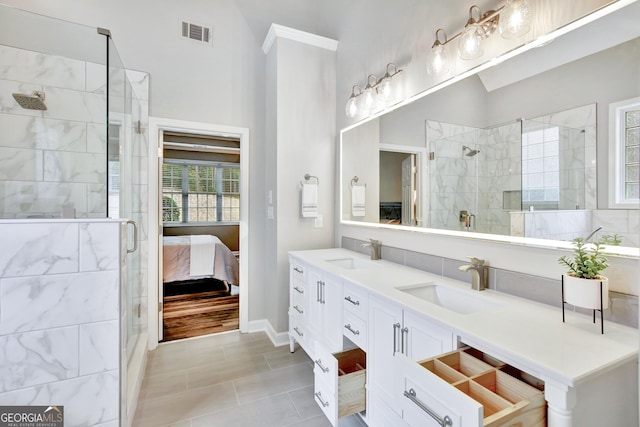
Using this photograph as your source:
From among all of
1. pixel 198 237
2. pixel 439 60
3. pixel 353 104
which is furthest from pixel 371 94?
pixel 198 237

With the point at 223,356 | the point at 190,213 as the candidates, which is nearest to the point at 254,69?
the point at 223,356

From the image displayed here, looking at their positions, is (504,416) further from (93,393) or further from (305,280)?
(93,393)

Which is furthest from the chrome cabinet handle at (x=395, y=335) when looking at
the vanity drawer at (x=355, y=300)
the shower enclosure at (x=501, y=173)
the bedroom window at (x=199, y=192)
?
the bedroom window at (x=199, y=192)

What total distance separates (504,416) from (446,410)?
0.48ft

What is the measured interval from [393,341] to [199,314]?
2.92 metres

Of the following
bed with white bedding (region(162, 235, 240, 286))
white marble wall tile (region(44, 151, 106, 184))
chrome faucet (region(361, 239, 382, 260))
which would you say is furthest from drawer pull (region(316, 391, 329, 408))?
bed with white bedding (region(162, 235, 240, 286))

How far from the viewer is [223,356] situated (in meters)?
2.61

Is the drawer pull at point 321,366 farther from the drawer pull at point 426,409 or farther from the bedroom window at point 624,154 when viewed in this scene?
the bedroom window at point 624,154

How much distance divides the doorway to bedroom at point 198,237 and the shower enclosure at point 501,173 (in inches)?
78.7

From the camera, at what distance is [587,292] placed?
3.34 ft

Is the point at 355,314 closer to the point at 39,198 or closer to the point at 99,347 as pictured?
the point at 99,347

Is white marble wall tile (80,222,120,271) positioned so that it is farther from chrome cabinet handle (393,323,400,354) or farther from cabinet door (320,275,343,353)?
chrome cabinet handle (393,323,400,354)

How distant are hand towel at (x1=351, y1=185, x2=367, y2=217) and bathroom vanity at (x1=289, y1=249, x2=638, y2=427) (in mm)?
885

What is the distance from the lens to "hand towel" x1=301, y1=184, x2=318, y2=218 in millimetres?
2855
